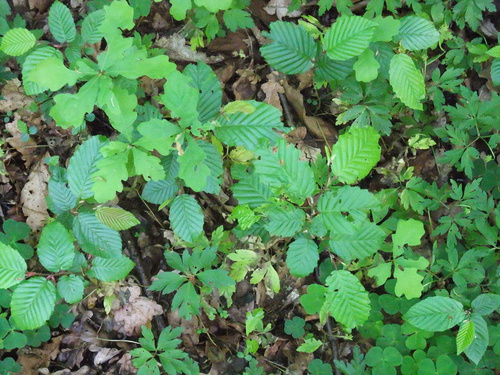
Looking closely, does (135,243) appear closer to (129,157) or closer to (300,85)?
(129,157)

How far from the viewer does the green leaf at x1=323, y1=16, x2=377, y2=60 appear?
2.13 metres

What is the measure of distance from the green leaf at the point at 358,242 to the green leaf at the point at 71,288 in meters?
1.27

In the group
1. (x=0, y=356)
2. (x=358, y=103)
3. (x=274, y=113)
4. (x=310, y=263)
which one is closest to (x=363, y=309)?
(x=310, y=263)

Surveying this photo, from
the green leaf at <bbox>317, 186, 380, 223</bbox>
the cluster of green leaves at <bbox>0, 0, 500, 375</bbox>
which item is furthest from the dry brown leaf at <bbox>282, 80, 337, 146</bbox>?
the green leaf at <bbox>317, 186, 380, 223</bbox>

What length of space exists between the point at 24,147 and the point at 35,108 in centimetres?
26

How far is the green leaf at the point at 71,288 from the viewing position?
2.09 meters

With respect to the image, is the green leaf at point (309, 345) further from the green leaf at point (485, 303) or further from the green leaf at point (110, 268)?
the green leaf at point (110, 268)

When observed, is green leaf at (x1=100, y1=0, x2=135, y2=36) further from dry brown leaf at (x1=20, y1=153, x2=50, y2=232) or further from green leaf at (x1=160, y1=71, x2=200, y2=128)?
dry brown leaf at (x1=20, y1=153, x2=50, y2=232)

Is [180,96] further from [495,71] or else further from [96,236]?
[495,71]

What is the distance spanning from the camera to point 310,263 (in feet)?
6.64

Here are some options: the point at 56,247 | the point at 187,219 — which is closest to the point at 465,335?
the point at 187,219

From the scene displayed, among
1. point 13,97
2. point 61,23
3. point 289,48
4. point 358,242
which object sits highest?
point 61,23

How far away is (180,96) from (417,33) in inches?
56.9

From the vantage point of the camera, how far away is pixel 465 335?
2.31 meters
